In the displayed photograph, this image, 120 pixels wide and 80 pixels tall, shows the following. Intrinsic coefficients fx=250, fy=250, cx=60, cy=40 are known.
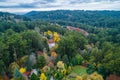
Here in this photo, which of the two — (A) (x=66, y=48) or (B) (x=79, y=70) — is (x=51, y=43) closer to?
(A) (x=66, y=48)

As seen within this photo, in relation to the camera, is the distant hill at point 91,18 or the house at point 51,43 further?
the distant hill at point 91,18

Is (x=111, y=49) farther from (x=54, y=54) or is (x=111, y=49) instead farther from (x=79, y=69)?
(x=54, y=54)

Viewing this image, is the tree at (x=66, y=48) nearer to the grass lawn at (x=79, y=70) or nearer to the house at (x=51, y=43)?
the grass lawn at (x=79, y=70)

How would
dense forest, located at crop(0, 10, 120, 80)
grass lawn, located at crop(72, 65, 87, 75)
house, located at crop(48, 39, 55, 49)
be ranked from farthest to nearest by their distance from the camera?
house, located at crop(48, 39, 55, 49), grass lawn, located at crop(72, 65, 87, 75), dense forest, located at crop(0, 10, 120, 80)

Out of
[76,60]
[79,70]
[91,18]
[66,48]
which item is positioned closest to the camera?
[79,70]

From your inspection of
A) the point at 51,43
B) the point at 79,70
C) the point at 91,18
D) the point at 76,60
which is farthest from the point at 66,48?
the point at 91,18

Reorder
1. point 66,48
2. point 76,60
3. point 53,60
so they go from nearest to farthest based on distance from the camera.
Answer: point 53,60
point 76,60
point 66,48

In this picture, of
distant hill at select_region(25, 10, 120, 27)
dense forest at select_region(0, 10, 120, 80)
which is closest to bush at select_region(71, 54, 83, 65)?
dense forest at select_region(0, 10, 120, 80)

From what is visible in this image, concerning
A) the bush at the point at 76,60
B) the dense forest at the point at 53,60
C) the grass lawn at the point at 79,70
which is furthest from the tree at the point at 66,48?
the grass lawn at the point at 79,70

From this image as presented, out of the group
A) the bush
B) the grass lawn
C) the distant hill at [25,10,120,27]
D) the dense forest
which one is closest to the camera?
the dense forest

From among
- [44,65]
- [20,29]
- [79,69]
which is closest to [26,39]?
[44,65]

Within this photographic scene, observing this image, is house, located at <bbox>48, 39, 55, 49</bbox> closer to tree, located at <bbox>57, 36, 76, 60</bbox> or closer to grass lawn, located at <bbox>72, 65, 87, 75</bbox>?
tree, located at <bbox>57, 36, 76, 60</bbox>

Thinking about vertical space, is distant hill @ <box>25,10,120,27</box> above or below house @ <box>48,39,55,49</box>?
below
